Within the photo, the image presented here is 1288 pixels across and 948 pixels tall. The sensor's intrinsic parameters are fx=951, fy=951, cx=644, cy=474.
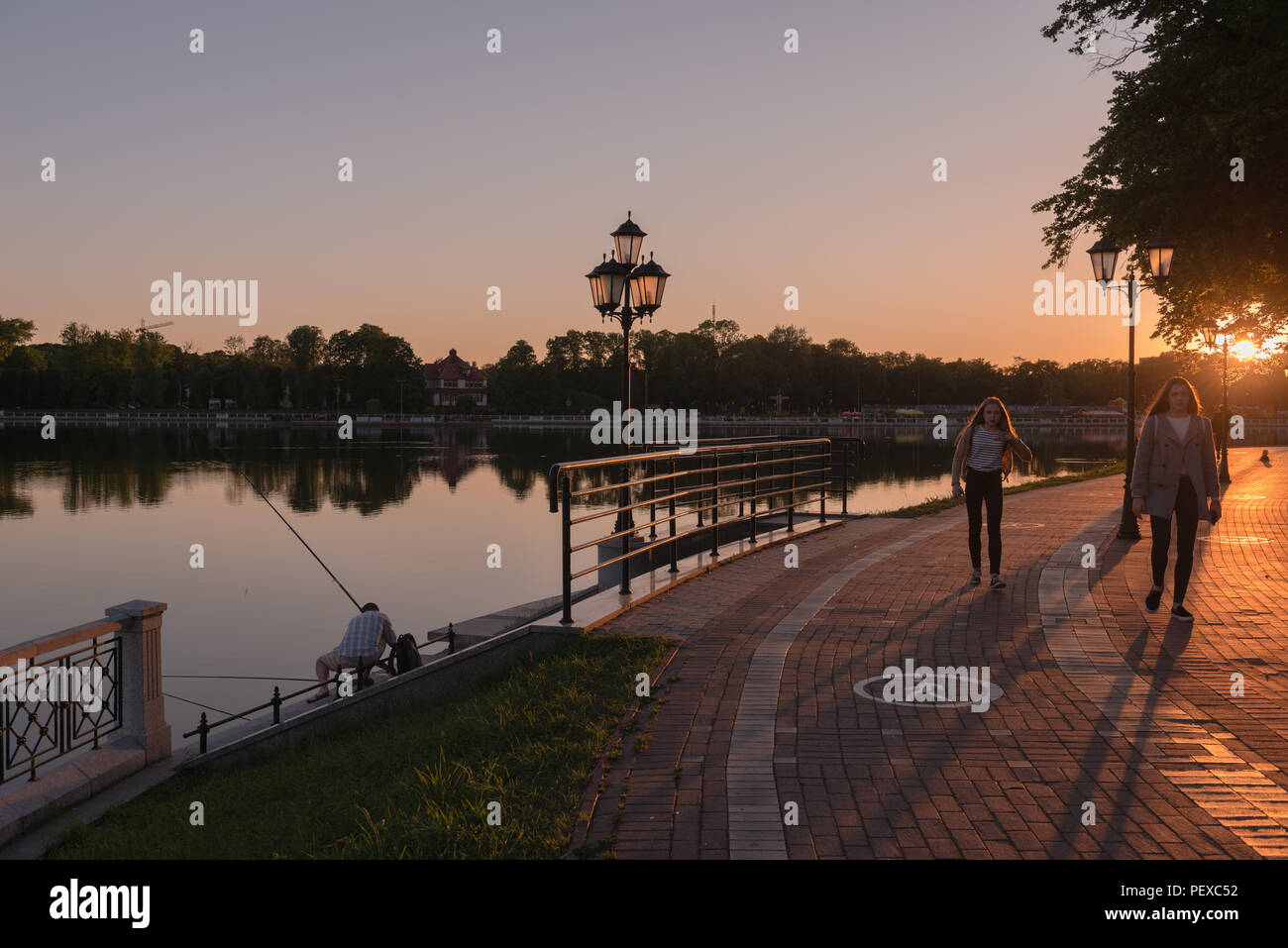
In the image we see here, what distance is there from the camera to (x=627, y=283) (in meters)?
13.2

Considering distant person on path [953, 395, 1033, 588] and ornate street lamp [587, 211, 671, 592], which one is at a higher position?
ornate street lamp [587, 211, 671, 592]

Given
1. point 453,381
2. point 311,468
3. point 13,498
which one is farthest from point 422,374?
point 13,498

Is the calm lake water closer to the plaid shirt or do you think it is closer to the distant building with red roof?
the plaid shirt

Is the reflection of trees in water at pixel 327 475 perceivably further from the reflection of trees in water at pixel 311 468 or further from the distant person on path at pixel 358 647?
the distant person on path at pixel 358 647

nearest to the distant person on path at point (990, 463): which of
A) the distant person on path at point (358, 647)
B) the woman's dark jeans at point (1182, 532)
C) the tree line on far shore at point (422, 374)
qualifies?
the woman's dark jeans at point (1182, 532)

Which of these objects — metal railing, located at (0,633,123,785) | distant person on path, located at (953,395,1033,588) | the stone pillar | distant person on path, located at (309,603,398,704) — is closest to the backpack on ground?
distant person on path, located at (309,603,398,704)

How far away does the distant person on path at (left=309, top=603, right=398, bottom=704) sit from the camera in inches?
422

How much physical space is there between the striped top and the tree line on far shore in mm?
129513

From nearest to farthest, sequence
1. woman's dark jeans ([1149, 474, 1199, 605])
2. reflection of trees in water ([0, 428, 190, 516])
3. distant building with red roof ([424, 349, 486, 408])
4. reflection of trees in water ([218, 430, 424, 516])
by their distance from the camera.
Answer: woman's dark jeans ([1149, 474, 1199, 605])
reflection of trees in water ([0, 428, 190, 516])
reflection of trees in water ([218, 430, 424, 516])
distant building with red roof ([424, 349, 486, 408])

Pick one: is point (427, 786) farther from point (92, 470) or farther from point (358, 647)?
point (92, 470)

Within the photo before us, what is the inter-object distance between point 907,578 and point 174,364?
175056mm

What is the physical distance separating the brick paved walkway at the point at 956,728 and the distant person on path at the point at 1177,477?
465 millimetres
